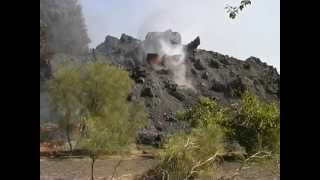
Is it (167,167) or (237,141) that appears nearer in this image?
(167,167)

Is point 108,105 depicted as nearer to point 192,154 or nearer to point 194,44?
point 192,154

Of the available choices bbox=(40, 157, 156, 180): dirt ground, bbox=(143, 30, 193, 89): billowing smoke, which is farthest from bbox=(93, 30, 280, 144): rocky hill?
bbox=(40, 157, 156, 180): dirt ground

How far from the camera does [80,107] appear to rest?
896 cm

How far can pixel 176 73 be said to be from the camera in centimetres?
1407

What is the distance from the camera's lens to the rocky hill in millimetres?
11734

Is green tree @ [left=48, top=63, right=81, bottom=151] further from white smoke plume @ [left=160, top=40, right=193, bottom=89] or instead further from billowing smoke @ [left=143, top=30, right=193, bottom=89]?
white smoke plume @ [left=160, top=40, right=193, bottom=89]

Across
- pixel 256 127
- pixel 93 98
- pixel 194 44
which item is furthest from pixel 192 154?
pixel 194 44

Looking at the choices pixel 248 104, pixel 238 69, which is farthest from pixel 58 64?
pixel 238 69

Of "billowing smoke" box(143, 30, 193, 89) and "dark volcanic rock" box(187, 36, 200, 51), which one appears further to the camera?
"dark volcanic rock" box(187, 36, 200, 51)

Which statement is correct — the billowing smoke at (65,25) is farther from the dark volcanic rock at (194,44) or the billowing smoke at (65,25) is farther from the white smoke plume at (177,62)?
the dark volcanic rock at (194,44)

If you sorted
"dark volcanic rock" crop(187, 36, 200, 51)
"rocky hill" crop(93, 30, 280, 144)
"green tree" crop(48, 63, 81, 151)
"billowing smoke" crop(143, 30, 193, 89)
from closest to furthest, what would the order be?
1. "green tree" crop(48, 63, 81, 151)
2. "rocky hill" crop(93, 30, 280, 144)
3. "billowing smoke" crop(143, 30, 193, 89)
4. "dark volcanic rock" crop(187, 36, 200, 51)
